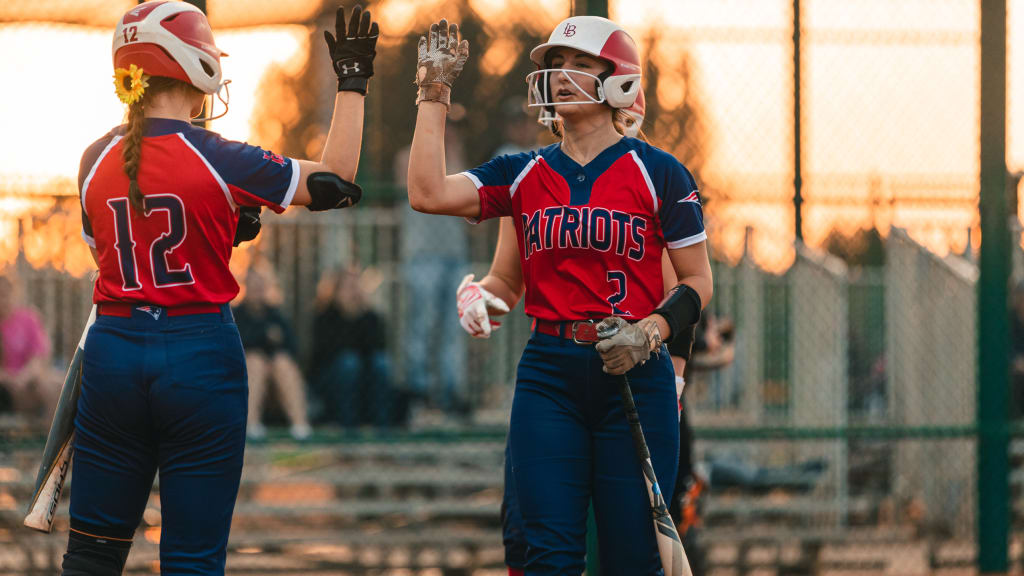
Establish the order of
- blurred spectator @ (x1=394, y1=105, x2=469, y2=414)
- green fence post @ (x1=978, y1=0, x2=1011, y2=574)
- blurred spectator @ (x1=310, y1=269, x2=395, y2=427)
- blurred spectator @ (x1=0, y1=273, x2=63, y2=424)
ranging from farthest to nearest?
blurred spectator @ (x1=394, y1=105, x2=469, y2=414)
blurred spectator @ (x1=310, y1=269, x2=395, y2=427)
blurred spectator @ (x1=0, y1=273, x2=63, y2=424)
green fence post @ (x1=978, y1=0, x2=1011, y2=574)

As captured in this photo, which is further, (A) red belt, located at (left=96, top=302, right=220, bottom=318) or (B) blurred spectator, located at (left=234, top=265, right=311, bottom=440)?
(B) blurred spectator, located at (left=234, top=265, right=311, bottom=440)

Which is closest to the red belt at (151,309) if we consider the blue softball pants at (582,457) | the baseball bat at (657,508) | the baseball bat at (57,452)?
the baseball bat at (57,452)

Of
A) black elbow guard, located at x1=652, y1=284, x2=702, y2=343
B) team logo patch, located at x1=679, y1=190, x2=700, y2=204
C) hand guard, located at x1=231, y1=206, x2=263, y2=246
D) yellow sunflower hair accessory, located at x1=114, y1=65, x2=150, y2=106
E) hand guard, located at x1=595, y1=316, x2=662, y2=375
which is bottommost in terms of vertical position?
hand guard, located at x1=595, y1=316, x2=662, y2=375

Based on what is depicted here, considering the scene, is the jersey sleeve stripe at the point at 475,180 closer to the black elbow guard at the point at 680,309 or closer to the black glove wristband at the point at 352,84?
the black glove wristband at the point at 352,84

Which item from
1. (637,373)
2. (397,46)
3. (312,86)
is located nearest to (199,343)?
(637,373)

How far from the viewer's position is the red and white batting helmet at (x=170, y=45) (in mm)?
3332

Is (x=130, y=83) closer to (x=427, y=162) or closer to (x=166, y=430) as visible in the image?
(x=427, y=162)

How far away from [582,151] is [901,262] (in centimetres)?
613

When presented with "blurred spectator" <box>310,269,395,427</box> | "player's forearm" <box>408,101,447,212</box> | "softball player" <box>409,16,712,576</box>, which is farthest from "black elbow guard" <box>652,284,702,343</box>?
"blurred spectator" <box>310,269,395,427</box>

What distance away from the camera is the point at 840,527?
26.1 ft

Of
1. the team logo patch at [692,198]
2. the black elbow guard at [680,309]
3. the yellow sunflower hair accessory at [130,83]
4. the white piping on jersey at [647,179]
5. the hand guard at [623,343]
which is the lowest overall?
the hand guard at [623,343]

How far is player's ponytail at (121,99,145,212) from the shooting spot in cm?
320

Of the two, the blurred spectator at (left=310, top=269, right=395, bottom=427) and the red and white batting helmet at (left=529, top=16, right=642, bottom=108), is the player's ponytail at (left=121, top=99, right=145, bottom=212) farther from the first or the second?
the blurred spectator at (left=310, top=269, right=395, bottom=427)

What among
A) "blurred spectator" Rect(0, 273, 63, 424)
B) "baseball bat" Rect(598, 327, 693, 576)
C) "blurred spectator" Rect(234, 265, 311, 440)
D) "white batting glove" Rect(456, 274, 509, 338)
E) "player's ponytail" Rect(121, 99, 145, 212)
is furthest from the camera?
"blurred spectator" Rect(234, 265, 311, 440)
